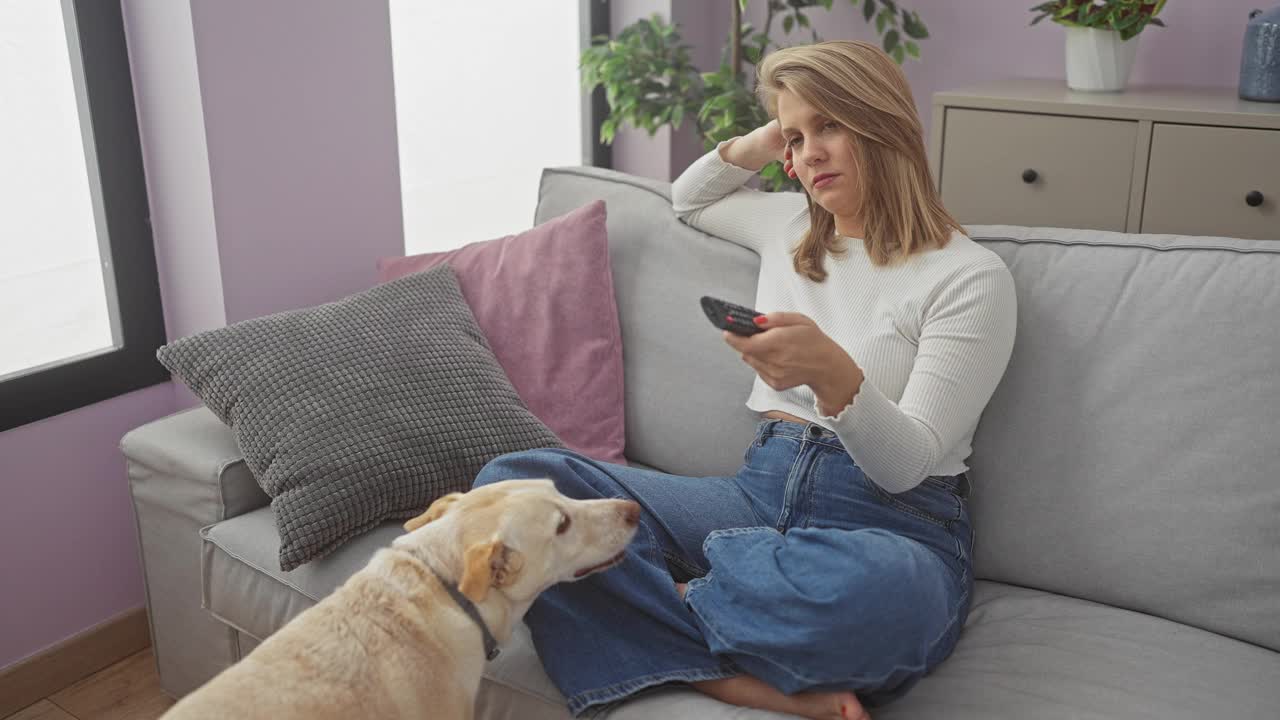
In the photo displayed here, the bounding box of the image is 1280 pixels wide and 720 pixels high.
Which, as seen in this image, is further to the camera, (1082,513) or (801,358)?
(1082,513)

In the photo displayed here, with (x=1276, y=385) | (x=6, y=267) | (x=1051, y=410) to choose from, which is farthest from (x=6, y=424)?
(x=1276, y=385)

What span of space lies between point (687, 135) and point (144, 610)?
205cm

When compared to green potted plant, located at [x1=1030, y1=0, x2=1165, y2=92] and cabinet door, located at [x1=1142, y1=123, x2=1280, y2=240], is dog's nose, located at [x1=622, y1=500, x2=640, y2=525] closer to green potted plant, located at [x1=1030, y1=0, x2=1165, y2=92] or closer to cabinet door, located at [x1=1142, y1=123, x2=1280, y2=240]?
cabinet door, located at [x1=1142, y1=123, x2=1280, y2=240]

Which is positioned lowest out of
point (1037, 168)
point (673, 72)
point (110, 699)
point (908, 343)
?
point (110, 699)

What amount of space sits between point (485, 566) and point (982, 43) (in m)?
2.51

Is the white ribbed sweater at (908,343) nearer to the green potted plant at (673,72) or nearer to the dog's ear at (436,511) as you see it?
the dog's ear at (436,511)

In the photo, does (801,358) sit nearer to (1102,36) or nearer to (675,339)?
(675,339)

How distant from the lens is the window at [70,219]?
197 cm

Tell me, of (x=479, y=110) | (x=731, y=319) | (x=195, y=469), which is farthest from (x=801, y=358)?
(x=479, y=110)

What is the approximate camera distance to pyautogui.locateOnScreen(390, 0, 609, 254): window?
2873 millimetres

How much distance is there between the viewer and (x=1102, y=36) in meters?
2.62

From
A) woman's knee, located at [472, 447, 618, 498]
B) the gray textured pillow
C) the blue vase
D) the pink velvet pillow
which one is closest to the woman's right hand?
the pink velvet pillow

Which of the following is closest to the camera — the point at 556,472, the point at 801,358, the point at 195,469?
the point at 801,358

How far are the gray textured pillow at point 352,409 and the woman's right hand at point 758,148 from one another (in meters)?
0.53
